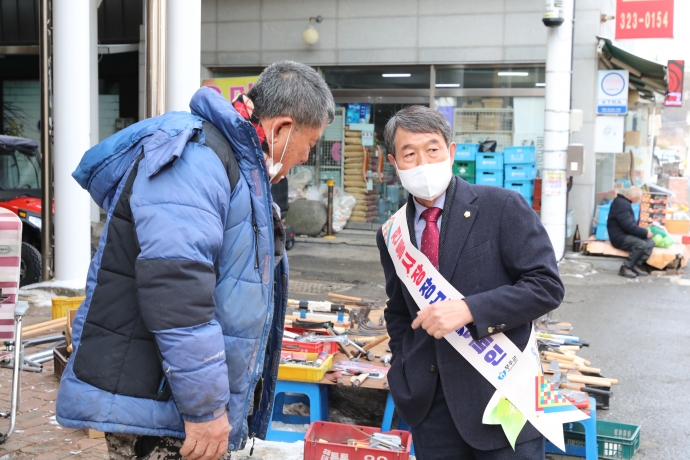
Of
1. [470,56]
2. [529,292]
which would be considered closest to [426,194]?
[529,292]

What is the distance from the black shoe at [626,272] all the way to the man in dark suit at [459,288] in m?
9.88

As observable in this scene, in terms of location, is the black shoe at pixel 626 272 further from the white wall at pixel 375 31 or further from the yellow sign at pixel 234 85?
the yellow sign at pixel 234 85

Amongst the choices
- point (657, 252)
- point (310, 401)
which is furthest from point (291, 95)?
point (657, 252)

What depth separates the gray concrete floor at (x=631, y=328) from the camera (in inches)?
218


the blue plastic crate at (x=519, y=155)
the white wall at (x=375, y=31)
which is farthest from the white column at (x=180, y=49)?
the blue plastic crate at (x=519, y=155)

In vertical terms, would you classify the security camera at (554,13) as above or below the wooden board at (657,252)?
above

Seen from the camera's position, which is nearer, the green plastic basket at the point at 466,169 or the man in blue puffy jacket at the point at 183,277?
the man in blue puffy jacket at the point at 183,277

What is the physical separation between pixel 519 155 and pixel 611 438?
1010 cm

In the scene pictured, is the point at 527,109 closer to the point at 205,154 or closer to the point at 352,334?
the point at 352,334

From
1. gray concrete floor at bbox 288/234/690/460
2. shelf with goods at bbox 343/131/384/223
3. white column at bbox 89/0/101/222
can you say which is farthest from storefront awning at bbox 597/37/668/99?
white column at bbox 89/0/101/222

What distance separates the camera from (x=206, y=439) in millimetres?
2125

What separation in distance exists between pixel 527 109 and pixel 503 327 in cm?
1258

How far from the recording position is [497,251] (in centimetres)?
262

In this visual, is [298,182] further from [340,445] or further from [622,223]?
[340,445]
